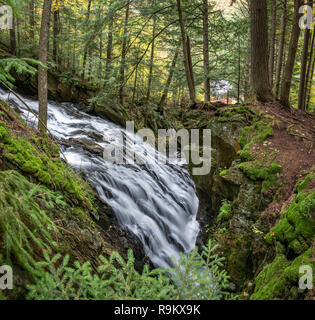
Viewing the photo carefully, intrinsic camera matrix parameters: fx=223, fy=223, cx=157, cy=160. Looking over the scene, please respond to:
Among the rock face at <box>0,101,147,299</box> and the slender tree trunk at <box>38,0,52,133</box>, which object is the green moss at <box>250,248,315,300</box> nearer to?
the rock face at <box>0,101,147,299</box>

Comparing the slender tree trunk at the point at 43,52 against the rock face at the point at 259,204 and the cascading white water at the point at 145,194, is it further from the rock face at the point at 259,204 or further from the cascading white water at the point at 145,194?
the rock face at the point at 259,204

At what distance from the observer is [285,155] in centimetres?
530

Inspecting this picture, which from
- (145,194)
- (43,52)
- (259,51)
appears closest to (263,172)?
(145,194)

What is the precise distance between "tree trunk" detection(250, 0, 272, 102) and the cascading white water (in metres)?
4.45

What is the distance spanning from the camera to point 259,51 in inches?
285

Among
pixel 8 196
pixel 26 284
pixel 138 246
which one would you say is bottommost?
pixel 138 246

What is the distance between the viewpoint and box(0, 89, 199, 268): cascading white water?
589 cm

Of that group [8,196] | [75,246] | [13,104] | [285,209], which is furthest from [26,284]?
[13,104]

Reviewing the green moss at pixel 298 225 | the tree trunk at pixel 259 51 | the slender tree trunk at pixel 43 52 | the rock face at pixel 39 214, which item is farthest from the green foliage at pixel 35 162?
the tree trunk at pixel 259 51

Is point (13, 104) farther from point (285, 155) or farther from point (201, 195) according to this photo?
point (285, 155)

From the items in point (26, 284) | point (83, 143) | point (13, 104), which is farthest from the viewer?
point (13, 104)

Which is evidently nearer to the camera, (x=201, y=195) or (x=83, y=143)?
(x=201, y=195)

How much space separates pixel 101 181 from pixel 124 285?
4860 mm

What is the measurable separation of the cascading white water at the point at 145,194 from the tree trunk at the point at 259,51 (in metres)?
4.45
